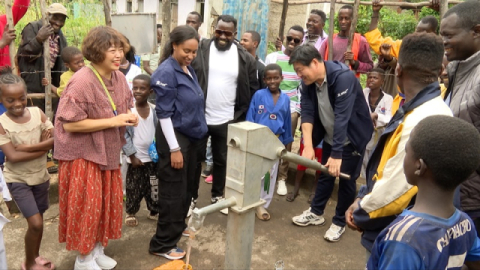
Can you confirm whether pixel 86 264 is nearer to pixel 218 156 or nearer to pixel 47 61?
pixel 218 156

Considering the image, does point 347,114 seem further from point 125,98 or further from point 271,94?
point 125,98

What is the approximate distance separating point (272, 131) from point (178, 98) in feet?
2.49

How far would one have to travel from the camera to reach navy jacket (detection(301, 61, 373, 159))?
125 inches

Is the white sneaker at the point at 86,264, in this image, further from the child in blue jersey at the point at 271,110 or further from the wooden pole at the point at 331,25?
the wooden pole at the point at 331,25

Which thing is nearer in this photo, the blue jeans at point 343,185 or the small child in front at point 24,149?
the small child in front at point 24,149

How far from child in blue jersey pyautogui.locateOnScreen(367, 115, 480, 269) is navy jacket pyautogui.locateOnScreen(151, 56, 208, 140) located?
6.26 ft

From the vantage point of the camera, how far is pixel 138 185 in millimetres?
3697

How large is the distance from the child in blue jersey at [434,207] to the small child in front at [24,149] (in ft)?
7.84

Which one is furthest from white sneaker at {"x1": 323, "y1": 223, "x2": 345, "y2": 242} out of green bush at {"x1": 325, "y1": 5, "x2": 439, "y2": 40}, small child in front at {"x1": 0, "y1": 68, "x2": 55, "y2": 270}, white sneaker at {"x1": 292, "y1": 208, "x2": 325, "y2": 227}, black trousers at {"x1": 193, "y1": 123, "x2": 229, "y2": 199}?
green bush at {"x1": 325, "y1": 5, "x2": 439, "y2": 40}

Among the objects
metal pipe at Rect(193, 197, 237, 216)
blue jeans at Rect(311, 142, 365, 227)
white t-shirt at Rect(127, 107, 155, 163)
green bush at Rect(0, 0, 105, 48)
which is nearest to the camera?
metal pipe at Rect(193, 197, 237, 216)

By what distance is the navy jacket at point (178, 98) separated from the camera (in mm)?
2904

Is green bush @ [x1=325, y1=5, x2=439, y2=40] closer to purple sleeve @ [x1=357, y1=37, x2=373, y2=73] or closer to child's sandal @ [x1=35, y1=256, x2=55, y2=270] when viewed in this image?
purple sleeve @ [x1=357, y1=37, x2=373, y2=73]

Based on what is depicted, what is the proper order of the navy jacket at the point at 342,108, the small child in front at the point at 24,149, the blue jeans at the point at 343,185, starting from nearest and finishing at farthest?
1. the small child in front at the point at 24,149
2. the navy jacket at the point at 342,108
3. the blue jeans at the point at 343,185

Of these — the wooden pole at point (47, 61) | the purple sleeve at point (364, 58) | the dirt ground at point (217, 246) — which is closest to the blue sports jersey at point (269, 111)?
the dirt ground at point (217, 246)
